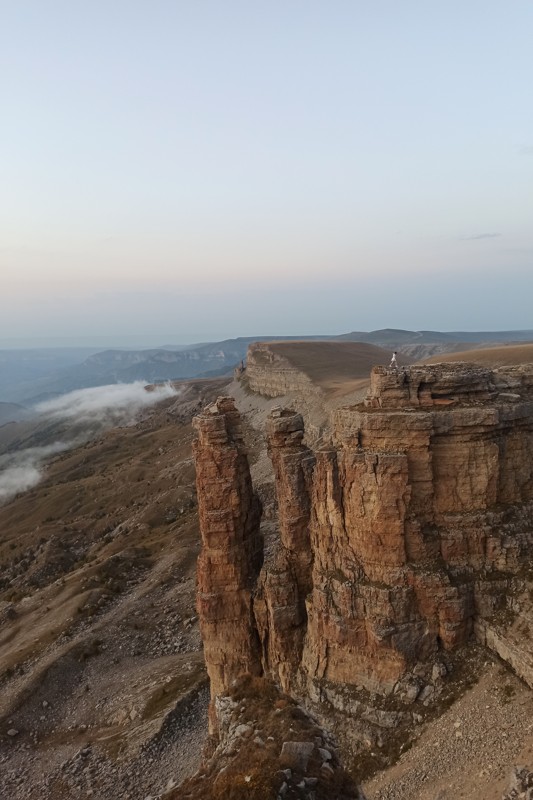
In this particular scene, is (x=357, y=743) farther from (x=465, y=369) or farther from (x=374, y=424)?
(x=465, y=369)

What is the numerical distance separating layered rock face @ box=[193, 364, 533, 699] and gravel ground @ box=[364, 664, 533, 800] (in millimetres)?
2345

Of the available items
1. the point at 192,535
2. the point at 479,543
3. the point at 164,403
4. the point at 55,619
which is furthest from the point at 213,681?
the point at 164,403

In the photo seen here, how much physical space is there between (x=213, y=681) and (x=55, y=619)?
81.7 feet

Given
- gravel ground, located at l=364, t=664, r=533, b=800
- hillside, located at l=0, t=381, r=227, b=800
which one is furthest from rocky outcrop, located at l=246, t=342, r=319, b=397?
gravel ground, located at l=364, t=664, r=533, b=800

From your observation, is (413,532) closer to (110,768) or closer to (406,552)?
(406,552)

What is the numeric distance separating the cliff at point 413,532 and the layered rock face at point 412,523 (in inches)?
1.7

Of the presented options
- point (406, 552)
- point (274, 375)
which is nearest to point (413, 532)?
point (406, 552)

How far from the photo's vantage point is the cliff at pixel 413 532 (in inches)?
806

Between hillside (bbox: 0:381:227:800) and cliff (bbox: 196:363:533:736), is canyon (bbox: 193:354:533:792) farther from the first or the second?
hillside (bbox: 0:381:227:800)

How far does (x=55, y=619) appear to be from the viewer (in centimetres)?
4525

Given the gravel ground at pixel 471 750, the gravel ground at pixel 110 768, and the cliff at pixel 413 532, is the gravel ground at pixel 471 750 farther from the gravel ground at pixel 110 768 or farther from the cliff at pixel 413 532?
the gravel ground at pixel 110 768

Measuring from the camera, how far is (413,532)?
20891 mm

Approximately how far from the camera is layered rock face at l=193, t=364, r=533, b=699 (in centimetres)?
2055

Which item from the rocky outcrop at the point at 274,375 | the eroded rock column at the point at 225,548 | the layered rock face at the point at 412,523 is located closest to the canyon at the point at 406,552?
the layered rock face at the point at 412,523
